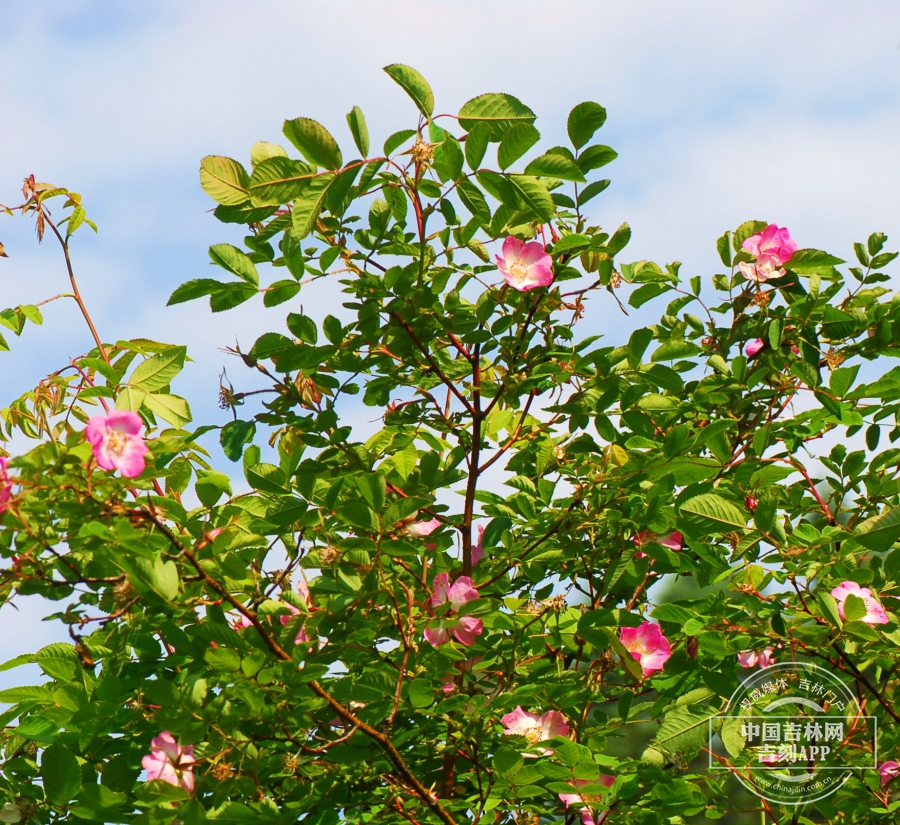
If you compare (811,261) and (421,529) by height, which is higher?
(811,261)

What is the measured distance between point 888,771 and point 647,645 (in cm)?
74

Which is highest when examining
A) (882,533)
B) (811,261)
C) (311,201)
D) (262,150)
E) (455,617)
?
(811,261)

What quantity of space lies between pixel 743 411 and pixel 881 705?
73 cm

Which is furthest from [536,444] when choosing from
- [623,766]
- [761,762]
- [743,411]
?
[761,762]

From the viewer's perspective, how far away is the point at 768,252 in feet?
7.59

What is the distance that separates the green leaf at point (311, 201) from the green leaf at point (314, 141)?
0.09ft

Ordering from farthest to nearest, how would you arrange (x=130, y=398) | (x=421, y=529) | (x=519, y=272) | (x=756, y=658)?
(x=756, y=658), (x=421, y=529), (x=519, y=272), (x=130, y=398)

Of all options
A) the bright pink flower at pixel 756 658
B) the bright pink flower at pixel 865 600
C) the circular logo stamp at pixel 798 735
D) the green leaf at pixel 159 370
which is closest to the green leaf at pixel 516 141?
the green leaf at pixel 159 370

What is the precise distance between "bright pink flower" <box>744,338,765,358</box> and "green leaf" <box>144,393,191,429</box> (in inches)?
56.4

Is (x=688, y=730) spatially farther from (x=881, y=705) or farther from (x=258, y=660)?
(x=258, y=660)

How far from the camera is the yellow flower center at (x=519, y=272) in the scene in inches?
72.9

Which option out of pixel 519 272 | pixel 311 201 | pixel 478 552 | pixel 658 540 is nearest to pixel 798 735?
pixel 658 540

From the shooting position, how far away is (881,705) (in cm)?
210

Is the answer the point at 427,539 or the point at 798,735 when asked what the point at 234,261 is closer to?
the point at 427,539
